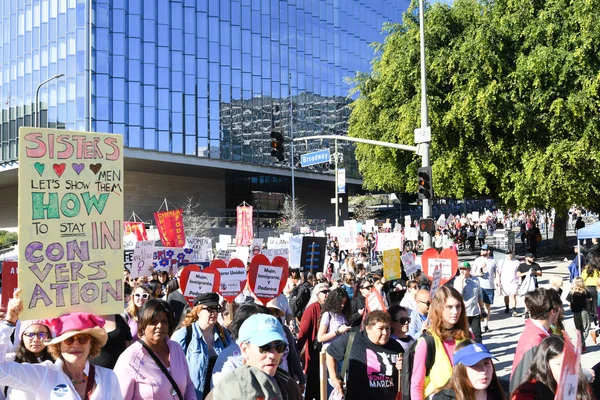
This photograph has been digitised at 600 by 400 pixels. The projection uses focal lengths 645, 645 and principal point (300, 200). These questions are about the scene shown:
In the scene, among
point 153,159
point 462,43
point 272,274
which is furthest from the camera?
point 153,159

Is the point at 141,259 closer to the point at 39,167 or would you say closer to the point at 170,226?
the point at 170,226

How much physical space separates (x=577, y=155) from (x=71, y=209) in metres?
22.9

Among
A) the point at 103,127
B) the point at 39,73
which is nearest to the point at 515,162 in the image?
the point at 103,127

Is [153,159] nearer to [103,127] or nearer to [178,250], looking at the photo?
[103,127]

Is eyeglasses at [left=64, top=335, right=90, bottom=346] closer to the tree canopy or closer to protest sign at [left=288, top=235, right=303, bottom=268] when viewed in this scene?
protest sign at [left=288, top=235, right=303, bottom=268]

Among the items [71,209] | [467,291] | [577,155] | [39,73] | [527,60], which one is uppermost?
[39,73]

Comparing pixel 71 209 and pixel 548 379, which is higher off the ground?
pixel 71 209

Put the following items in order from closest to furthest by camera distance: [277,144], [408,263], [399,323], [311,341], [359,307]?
[399,323], [311,341], [359,307], [408,263], [277,144]

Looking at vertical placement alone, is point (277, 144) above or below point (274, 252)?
above

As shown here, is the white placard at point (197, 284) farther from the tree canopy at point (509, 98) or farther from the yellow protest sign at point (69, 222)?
the tree canopy at point (509, 98)

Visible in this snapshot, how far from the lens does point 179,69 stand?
48.3 metres

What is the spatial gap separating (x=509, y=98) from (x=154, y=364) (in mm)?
23236

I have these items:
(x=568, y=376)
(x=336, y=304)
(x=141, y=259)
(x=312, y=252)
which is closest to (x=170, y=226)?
(x=141, y=259)

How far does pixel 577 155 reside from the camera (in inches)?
940
